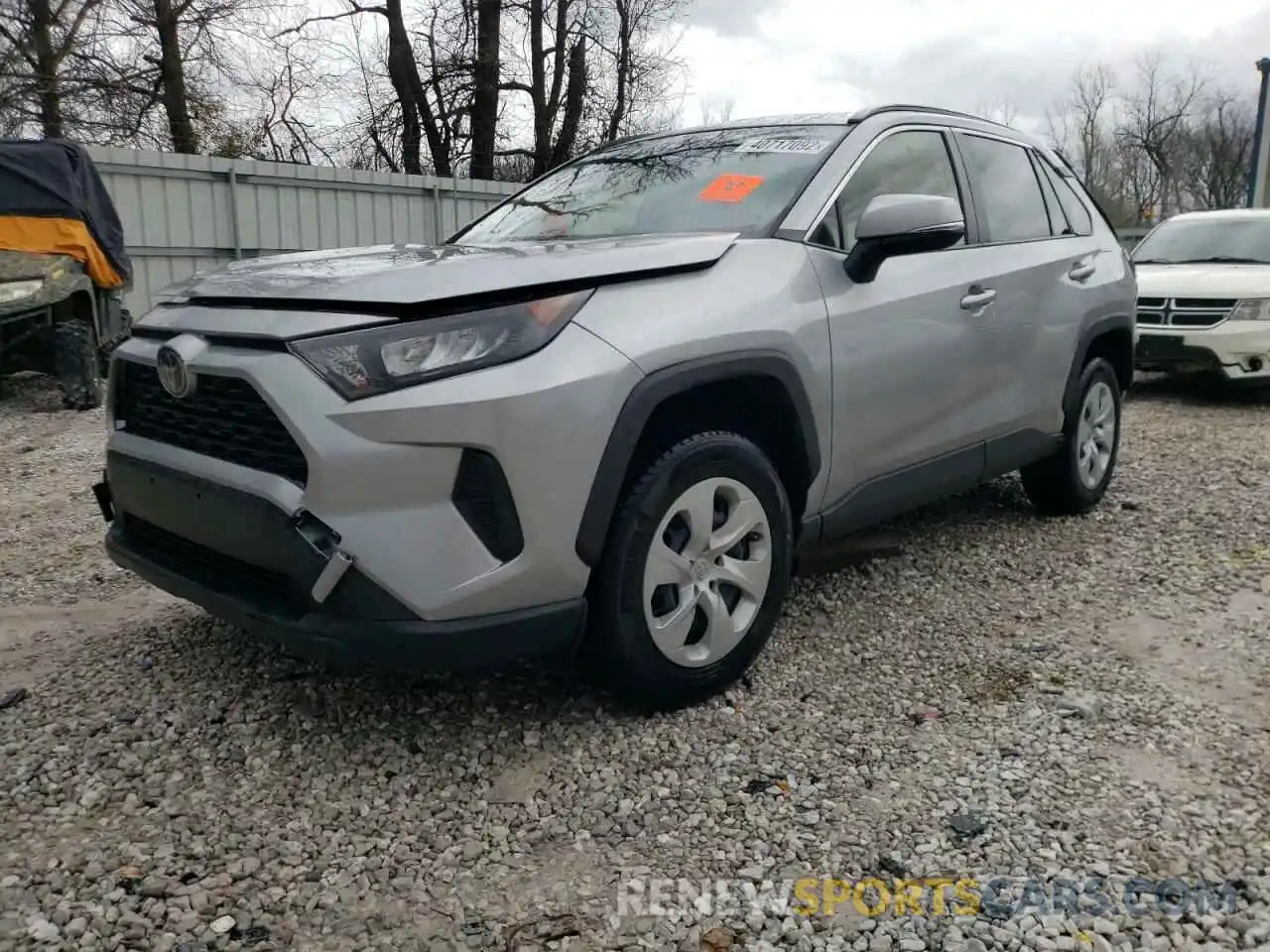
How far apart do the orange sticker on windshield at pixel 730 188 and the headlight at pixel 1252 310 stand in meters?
6.48

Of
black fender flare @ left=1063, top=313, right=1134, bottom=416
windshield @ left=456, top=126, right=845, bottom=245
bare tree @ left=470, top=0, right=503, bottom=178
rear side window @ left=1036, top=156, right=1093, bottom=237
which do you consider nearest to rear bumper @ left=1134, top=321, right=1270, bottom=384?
rear side window @ left=1036, top=156, right=1093, bottom=237

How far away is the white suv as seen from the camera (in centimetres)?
826

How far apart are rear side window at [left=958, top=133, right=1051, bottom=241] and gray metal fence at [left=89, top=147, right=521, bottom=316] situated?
24.5ft

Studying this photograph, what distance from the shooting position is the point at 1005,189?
4.34 metres

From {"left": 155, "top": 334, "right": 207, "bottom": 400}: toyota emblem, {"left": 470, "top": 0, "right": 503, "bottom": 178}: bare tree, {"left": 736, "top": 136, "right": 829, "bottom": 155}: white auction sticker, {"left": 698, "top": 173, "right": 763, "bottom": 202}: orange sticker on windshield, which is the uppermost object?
{"left": 470, "top": 0, "right": 503, "bottom": 178}: bare tree

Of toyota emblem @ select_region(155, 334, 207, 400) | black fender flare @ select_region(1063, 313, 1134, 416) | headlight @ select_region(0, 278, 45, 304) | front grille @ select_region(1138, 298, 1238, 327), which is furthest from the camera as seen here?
front grille @ select_region(1138, 298, 1238, 327)

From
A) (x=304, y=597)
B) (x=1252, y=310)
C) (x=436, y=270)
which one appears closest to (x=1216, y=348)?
(x=1252, y=310)

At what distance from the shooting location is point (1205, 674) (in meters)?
3.23

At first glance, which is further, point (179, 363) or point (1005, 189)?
point (1005, 189)

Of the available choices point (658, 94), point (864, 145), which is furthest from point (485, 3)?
point (864, 145)

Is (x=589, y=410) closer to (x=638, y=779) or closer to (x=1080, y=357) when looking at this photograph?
(x=638, y=779)

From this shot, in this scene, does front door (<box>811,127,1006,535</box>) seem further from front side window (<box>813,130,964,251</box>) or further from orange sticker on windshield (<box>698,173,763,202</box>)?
orange sticker on windshield (<box>698,173,763,202</box>)

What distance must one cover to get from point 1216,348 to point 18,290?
30.1ft

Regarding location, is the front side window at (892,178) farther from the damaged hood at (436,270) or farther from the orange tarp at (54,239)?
the orange tarp at (54,239)
